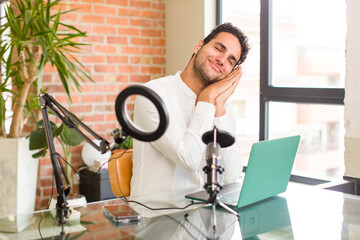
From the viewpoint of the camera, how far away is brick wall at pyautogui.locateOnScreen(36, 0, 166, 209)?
362cm

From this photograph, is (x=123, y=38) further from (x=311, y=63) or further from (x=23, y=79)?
(x=311, y=63)

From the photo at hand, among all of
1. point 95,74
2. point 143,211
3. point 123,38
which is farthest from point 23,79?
point 143,211

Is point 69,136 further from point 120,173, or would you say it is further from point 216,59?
point 216,59

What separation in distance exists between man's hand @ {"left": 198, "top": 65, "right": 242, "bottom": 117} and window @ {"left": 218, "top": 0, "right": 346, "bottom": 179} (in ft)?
3.13

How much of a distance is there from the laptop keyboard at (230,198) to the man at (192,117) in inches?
8.3

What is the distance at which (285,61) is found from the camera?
16.2 feet

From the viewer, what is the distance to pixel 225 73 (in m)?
2.15

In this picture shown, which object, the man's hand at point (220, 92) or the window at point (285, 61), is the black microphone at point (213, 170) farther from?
the window at point (285, 61)

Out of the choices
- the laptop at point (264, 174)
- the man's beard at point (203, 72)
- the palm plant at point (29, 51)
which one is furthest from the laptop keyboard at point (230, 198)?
the palm plant at point (29, 51)

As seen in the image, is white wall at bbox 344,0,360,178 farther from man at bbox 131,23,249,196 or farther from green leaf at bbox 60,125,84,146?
green leaf at bbox 60,125,84,146

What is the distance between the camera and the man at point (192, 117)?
184cm

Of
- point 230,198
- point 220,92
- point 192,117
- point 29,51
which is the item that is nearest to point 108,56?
point 29,51

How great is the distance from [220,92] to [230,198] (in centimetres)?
54

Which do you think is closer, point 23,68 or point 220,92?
point 220,92
